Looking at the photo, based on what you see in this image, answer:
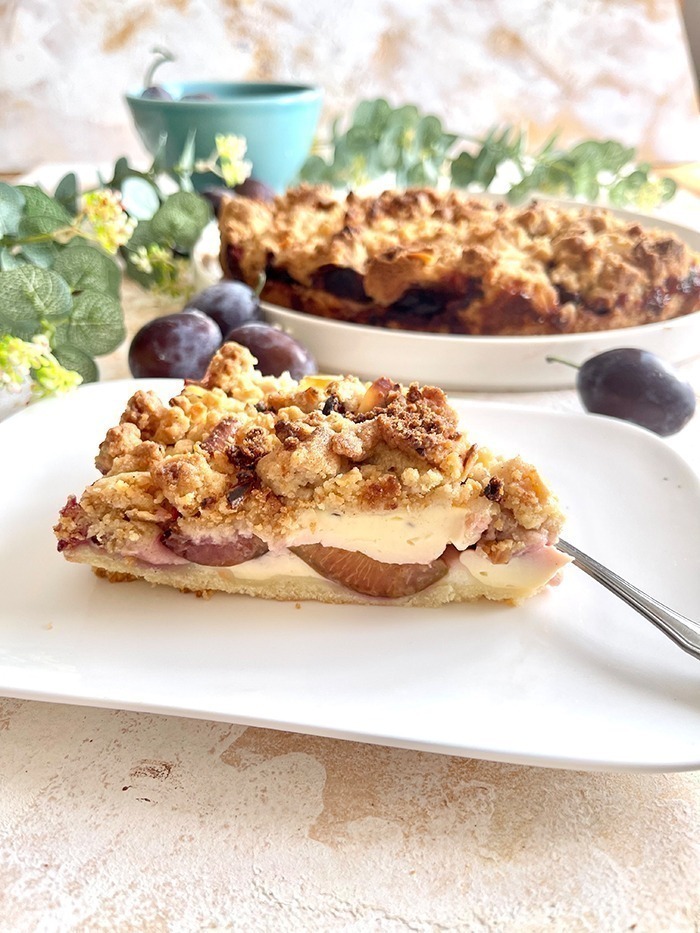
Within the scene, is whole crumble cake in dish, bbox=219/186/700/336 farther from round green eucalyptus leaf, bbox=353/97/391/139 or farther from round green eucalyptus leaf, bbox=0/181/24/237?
round green eucalyptus leaf, bbox=353/97/391/139

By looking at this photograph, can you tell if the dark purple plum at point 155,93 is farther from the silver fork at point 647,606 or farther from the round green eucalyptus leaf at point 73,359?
the silver fork at point 647,606

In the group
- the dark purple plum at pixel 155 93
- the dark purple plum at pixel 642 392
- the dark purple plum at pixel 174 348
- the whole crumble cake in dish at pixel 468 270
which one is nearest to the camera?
the dark purple plum at pixel 642 392

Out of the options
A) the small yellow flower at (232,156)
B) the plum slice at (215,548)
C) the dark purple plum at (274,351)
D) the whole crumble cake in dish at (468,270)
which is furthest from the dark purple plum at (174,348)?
the small yellow flower at (232,156)

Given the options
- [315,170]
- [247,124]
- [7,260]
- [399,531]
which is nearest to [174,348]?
[7,260]

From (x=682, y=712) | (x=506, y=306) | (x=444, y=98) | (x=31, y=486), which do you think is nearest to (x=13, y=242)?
(x=31, y=486)

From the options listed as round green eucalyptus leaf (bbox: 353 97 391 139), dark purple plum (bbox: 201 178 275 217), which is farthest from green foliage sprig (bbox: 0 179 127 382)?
round green eucalyptus leaf (bbox: 353 97 391 139)

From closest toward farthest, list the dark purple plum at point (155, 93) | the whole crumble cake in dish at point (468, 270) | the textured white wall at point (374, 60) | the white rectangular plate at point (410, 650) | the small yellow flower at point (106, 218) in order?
1. the white rectangular plate at point (410, 650)
2. the small yellow flower at point (106, 218)
3. the whole crumble cake in dish at point (468, 270)
4. the dark purple plum at point (155, 93)
5. the textured white wall at point (374, 60)

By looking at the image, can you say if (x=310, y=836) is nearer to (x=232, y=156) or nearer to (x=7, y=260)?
(x=7, y=260)
